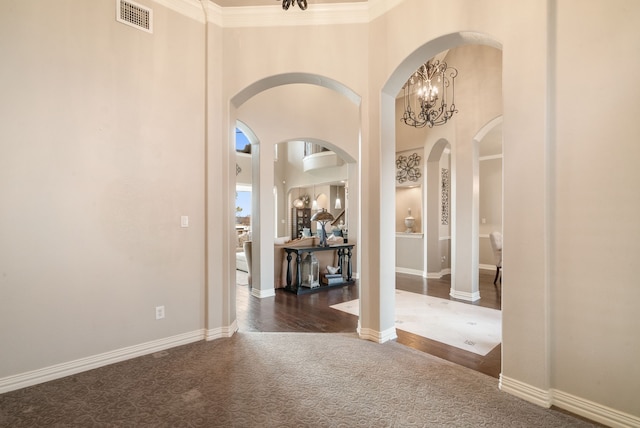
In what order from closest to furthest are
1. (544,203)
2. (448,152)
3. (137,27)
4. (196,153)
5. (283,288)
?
(544,203)
(137,27)
(196,153)
(283,288)
(448,152)

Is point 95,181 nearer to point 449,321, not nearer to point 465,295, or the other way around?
point 449,321

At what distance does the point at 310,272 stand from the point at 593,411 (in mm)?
4093

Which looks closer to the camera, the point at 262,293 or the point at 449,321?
the point at 449,321

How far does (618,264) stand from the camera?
1.94 metres

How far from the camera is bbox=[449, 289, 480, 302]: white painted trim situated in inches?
197

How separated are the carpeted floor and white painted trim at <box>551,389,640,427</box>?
0.09 meters

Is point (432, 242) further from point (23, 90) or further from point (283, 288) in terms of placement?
point (23, 90)

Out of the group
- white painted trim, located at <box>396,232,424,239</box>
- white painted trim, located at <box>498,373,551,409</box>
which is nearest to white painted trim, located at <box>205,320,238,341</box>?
white painted trim, located at <box>498,373,551,409</box>

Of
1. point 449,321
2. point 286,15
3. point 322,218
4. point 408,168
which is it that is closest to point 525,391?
point 449,321

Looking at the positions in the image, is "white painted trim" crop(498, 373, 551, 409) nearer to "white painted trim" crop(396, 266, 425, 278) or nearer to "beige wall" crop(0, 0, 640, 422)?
"beige wall" crop(0, 0, 640, 422)

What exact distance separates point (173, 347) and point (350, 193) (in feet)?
14.4

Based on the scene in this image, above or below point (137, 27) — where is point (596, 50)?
below

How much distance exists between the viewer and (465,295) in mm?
5070

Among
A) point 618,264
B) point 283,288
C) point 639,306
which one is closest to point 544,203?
point 618,264
